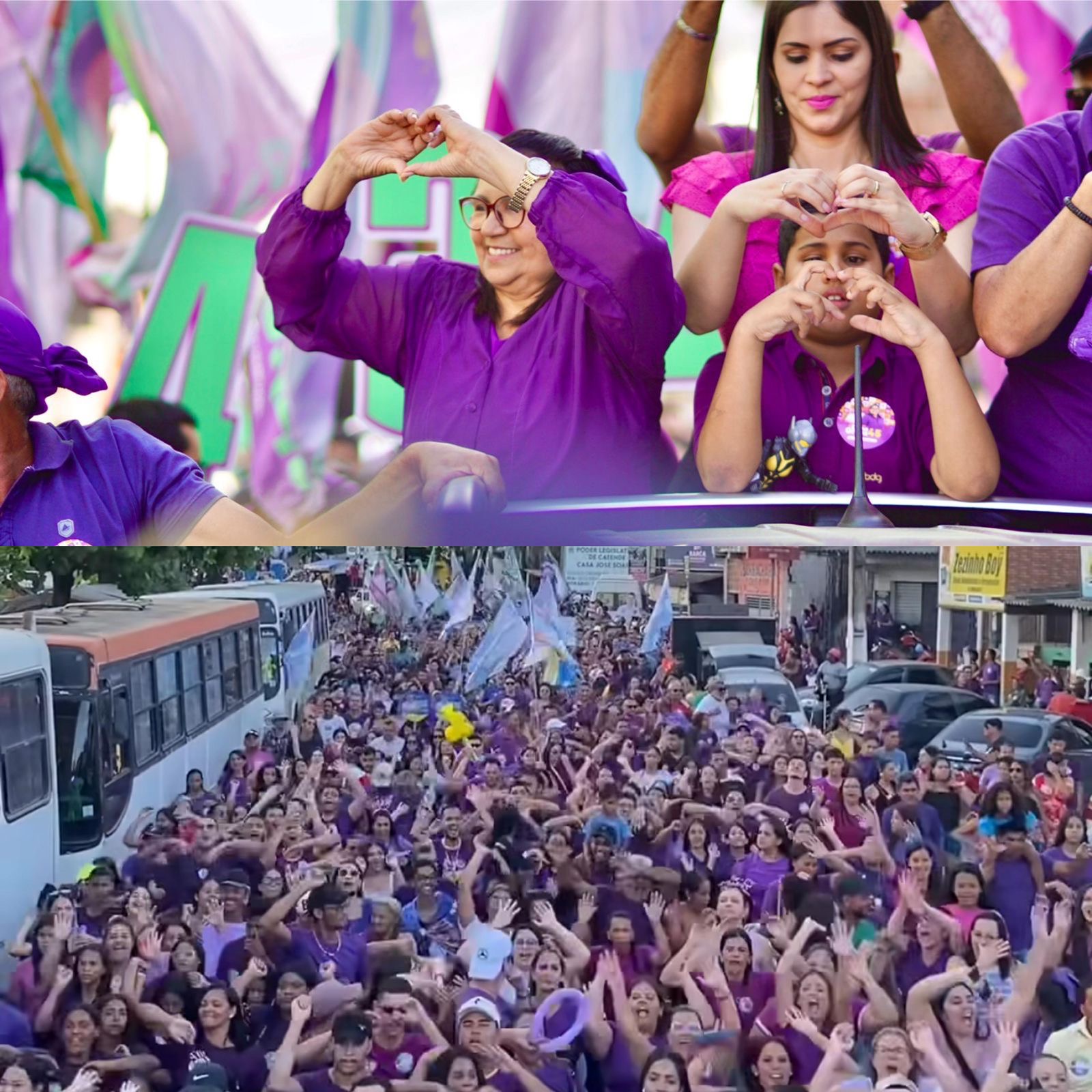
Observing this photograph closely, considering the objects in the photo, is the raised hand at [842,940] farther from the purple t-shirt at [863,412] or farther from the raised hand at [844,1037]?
the purple t-shirt at [863,412]

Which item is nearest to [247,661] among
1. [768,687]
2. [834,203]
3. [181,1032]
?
[181,1032]

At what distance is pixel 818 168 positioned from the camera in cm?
354

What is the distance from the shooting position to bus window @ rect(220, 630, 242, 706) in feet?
11.7

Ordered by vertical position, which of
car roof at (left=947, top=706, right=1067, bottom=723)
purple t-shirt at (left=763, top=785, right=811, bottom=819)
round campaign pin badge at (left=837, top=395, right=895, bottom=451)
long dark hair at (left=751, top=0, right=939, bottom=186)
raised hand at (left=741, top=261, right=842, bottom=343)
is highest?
long dark hair at (left=751, top=0, right=939, bottom=186)

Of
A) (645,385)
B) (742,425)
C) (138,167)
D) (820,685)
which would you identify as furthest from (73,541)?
(820,685)

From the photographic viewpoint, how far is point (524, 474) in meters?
3.54

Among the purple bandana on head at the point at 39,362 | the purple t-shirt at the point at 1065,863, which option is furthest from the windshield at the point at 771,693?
the purple bandana on head at the point at 39,362

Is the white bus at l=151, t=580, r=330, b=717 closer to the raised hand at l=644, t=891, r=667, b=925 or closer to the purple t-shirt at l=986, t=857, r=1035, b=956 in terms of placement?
the raised hand at l=644, t=891, r=667, b=925

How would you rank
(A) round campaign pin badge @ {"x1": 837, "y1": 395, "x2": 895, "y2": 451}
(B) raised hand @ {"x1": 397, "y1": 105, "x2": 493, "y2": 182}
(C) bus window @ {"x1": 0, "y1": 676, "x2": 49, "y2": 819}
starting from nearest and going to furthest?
(C) bus window @ {"x1": 0, "y1": 676, "x2": 49, "y2": 819} < (B) raised hand @ {"x1": 397, "y1": 105, "x2": 493, "y2": 182} < (A) round campaign pin badge @ {"x1": 837, "y1": 395, "x2": 895, "y2": 451}

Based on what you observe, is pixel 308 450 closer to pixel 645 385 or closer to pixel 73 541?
pixel 73 541

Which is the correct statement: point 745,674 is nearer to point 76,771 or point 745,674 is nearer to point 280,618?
point 280,618

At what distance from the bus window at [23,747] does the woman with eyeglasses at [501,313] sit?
113 cm

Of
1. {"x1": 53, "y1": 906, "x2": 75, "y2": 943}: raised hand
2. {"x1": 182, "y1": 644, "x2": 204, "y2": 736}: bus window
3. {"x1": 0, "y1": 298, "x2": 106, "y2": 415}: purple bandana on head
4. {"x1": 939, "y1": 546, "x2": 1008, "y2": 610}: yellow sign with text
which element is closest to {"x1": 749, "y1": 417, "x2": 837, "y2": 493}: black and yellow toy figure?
{"x1": 939, "y1": 546, "x2": 1008, "y2": 610}: yellow sign with text

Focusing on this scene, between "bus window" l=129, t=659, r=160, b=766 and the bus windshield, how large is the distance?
111 mm
